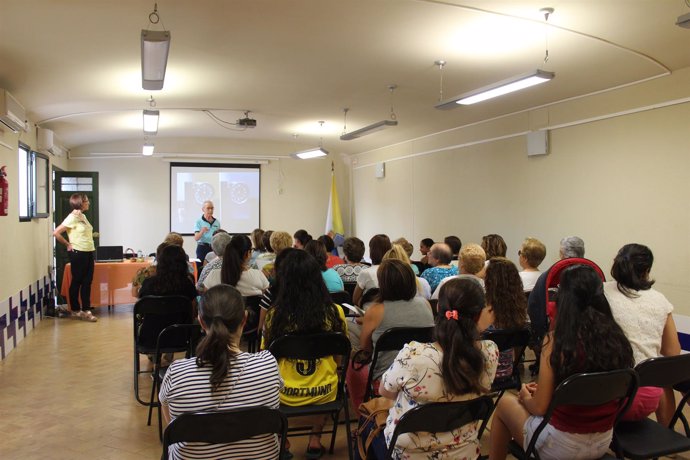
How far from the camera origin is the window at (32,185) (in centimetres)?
628

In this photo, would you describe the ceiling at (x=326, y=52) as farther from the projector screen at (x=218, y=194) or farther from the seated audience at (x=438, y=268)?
the projector screen at (x=218, y=194)

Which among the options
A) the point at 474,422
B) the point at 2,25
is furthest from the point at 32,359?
the point at 474,422

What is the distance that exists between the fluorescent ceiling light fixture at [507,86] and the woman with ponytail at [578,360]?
7.47 feet

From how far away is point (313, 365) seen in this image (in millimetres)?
2725

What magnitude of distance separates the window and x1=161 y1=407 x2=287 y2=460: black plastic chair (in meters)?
5.35

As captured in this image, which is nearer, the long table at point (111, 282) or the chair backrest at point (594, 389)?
the chair backrest at point (594, 389)

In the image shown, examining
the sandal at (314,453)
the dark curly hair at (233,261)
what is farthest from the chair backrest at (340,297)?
the sandal at (314,453)

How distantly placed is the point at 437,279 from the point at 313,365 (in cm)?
185

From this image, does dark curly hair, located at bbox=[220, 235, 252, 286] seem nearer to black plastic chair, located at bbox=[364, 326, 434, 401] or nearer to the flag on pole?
black plastic chair, located at bbox=[364, 326, 434, 401]

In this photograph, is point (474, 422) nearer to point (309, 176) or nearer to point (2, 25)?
point (2, 25)

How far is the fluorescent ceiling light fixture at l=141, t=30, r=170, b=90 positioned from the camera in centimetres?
317

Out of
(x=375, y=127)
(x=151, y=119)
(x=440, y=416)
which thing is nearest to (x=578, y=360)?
(x=440, y=416)

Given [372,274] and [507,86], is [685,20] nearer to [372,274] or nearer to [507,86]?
[507,86]

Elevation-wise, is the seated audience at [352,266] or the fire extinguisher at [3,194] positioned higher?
the fire extinguisher at [3,194]
